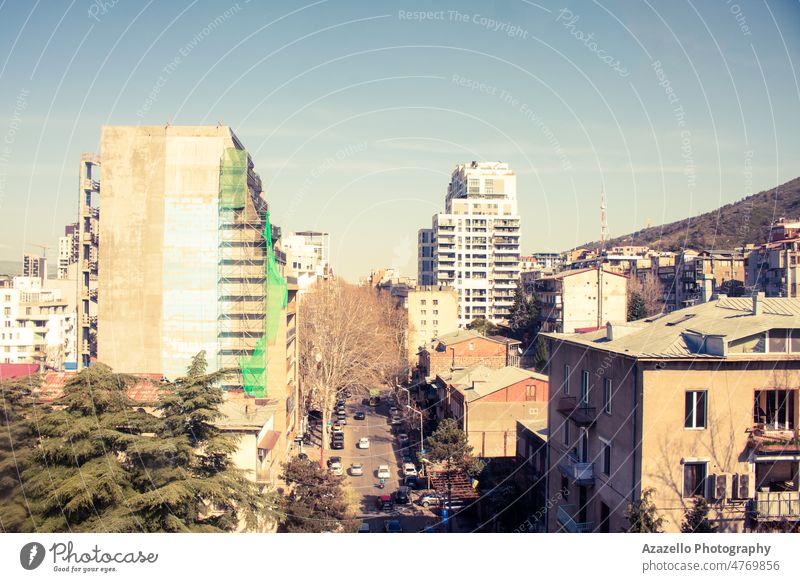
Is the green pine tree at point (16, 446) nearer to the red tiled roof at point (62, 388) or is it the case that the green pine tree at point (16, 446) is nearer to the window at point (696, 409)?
the red tiled roof at point (62, 388)

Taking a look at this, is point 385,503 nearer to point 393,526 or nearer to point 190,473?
point 393,526

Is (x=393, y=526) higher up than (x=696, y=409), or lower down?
lower down

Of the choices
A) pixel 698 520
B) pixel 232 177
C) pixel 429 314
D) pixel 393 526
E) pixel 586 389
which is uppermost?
pixel 232 177

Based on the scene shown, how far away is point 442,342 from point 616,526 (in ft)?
34.1

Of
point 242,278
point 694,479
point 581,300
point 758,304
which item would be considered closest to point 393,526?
point 242,278

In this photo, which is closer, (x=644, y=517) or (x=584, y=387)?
(x=644, y=517)

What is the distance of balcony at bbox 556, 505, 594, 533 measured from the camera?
4.12 meters

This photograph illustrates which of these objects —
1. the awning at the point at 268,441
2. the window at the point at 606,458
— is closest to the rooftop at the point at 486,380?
the awning at the point at 268,441

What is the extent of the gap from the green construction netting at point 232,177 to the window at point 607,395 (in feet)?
17.0

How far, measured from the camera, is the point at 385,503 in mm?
7605

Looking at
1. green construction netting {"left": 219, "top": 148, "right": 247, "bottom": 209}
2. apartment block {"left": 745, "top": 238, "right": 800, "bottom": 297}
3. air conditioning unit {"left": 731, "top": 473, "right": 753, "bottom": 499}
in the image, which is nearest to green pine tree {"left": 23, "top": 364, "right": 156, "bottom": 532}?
air conditioning unit {"left": 731, "top": 473, "right": 753, "bottom": 499}

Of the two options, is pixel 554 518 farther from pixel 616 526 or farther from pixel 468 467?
pixel 468 467

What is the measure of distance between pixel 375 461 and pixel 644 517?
724 cm
